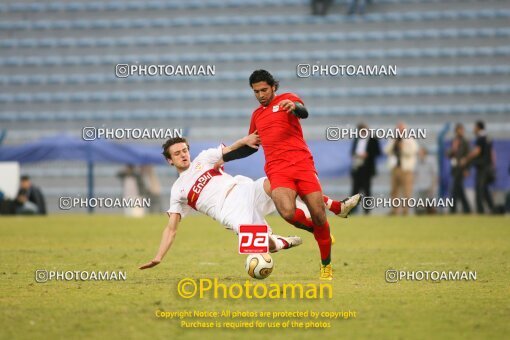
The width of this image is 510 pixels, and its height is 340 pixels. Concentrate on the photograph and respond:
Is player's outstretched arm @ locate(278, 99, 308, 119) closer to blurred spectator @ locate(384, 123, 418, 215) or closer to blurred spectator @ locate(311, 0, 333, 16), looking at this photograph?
blurred spectator @ locate(384, 123, 418, 215)

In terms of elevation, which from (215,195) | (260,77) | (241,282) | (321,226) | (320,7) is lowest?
(241,282)

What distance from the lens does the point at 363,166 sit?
23.5 meters

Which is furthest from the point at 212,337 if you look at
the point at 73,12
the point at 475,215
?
the point at 73,12

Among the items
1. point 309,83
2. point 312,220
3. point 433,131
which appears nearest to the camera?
point 312,220

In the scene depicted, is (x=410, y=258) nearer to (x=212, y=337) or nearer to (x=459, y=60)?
(x=212, y=337)

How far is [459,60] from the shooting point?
2805cm

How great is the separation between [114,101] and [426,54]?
8434 millimetres

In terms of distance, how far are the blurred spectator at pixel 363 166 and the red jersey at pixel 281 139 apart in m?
→ 13.8

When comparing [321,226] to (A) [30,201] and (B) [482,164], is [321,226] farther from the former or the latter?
(A) [30,201]

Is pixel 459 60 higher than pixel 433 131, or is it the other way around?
pixel 459 60

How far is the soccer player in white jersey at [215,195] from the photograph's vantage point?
10055 mm

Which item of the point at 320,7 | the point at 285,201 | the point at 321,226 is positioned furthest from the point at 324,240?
the point at 320,7

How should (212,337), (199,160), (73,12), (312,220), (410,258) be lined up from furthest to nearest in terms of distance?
1. (73,12)
2. (410,258)
3. (199,160)
4. (312,220)
5. (212,337)

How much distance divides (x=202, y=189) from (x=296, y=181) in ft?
3.45
